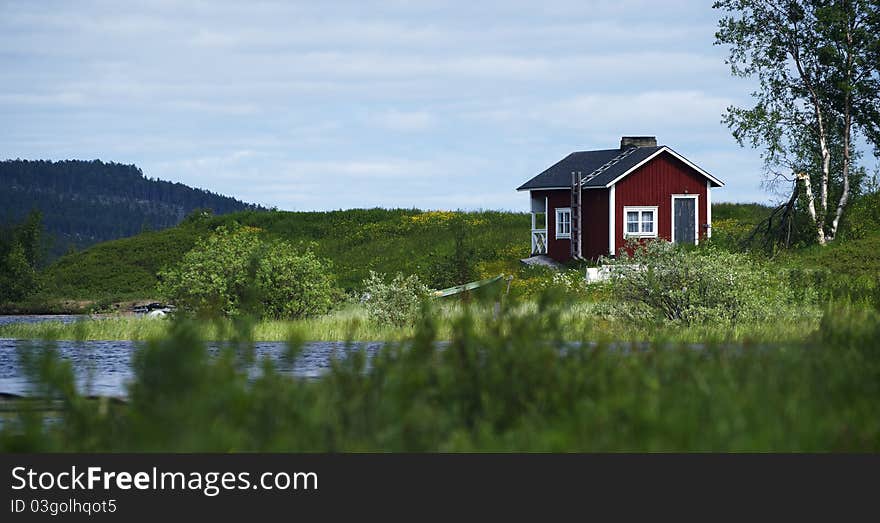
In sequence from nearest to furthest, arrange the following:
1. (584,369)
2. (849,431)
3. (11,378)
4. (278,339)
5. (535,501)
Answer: (535,501)
(849,431)
(584,369)
(11,378)
(278,339)

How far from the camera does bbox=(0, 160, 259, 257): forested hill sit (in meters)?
87.4

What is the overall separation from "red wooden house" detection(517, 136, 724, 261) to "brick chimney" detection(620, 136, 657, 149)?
1062mm

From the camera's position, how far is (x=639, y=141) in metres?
43.5

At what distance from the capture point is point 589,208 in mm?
40844

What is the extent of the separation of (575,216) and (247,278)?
73.2ft

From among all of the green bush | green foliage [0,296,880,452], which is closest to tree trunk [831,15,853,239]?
the green bush

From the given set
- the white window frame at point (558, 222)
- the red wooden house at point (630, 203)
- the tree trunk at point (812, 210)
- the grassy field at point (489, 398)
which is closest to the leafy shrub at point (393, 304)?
the grassy field at point (489, 398)

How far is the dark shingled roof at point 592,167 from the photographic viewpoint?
Result: 40.2 metres

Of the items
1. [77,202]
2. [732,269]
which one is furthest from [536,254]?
[77,202]

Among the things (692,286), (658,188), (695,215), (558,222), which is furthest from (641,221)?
(692,286)

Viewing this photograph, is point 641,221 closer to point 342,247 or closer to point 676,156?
point 676,156

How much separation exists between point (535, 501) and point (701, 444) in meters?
0.99

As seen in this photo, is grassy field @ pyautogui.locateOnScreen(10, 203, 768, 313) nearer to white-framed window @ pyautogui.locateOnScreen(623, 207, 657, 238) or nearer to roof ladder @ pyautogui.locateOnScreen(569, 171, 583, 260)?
roof ladder @ pyautogui.locateOnScreen(569, 171, 583, 260)

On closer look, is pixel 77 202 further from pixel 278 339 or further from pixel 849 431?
pixel 849 431
